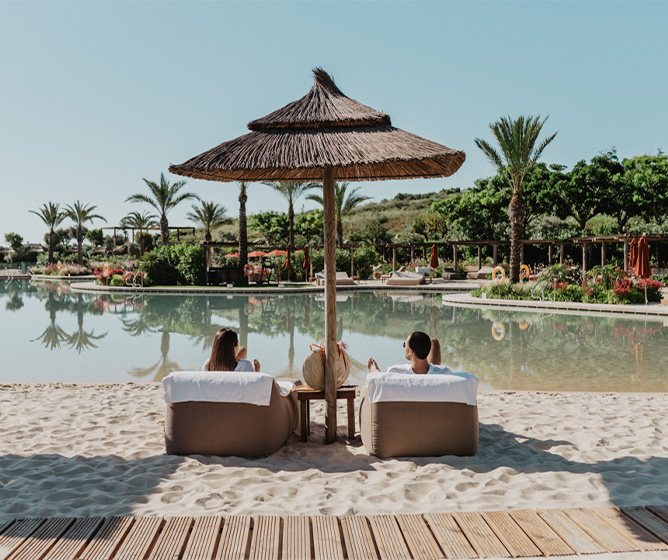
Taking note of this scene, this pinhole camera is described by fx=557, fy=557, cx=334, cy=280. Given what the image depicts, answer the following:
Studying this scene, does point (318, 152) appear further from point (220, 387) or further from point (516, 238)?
point (516, 238)

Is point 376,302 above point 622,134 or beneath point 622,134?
beneath

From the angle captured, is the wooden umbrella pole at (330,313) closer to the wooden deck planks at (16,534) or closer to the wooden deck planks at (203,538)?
the wooden deck planks at (203,538)

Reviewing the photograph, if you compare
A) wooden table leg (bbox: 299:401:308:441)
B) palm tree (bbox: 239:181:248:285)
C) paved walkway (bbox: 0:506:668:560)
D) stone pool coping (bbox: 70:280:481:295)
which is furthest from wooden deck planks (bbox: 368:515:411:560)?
palm tree (bbox: 239:181:248:285)

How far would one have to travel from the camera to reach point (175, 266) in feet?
85.0

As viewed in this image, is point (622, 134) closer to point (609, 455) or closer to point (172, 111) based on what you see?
point (172, 111)

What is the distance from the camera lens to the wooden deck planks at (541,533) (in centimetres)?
246

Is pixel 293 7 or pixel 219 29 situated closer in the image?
pixel 293 7

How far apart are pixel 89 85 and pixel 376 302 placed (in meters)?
10.8

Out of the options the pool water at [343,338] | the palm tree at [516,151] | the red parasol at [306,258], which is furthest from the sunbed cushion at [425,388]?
the red parasol at [306,258]

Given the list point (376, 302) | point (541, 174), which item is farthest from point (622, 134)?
point (376, 302)

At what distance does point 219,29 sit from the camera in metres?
10.5

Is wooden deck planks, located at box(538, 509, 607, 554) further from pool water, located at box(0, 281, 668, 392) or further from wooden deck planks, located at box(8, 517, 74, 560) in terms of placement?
pool water, located at box(0, 281, 668, 392)

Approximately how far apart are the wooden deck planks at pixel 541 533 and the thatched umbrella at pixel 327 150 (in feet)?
5.62

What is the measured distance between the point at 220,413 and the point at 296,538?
1.41 meters
